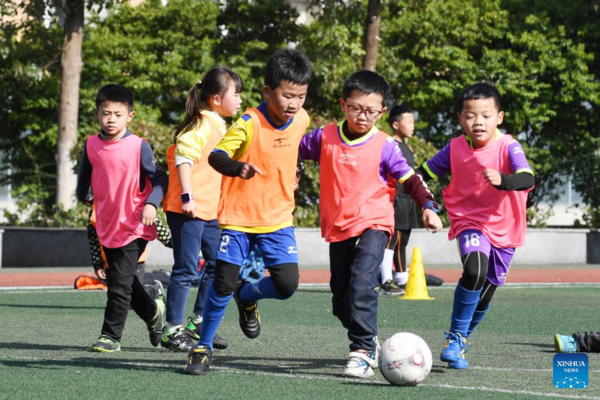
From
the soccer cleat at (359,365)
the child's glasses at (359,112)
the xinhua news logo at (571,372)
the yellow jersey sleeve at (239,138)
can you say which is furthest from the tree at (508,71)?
the xinhua news logo at (571,372)

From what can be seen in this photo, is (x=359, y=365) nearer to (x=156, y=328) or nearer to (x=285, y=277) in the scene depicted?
(x=285, y=277)

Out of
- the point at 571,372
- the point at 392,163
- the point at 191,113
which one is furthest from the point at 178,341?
the point at 571,372

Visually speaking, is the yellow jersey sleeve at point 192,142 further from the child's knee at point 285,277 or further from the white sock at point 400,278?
the white sock at point 400,278

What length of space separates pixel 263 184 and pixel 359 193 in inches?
21.5

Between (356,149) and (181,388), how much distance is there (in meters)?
1.70

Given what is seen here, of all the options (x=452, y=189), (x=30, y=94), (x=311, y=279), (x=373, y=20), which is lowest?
(x=311, y=279)

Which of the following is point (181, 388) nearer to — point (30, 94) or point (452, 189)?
point (452, 189)

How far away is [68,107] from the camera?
20844 millimetres

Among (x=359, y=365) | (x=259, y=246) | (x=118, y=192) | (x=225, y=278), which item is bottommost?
(x=359, y=365)

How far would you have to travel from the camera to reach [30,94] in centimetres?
2361

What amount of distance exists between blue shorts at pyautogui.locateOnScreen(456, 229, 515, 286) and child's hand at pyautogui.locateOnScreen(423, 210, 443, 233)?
0.68 meters

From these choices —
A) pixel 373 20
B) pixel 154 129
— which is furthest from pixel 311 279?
pixel 373 20

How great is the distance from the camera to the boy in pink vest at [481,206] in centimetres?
657

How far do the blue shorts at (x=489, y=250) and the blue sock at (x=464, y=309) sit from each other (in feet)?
0.67
